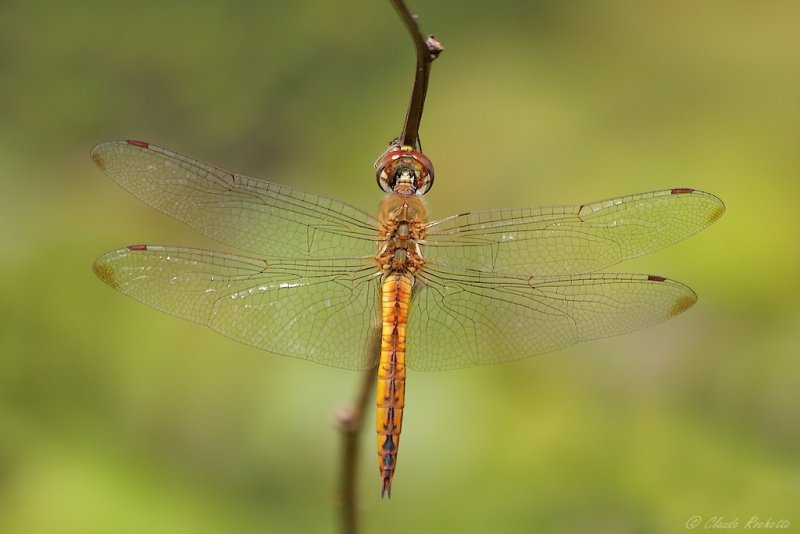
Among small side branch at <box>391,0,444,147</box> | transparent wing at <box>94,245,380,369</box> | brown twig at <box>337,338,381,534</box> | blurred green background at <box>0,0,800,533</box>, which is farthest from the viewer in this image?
blurred green background at <box>0,0,800,533</box>

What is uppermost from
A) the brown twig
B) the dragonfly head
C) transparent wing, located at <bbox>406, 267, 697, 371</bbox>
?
the dragonfly head

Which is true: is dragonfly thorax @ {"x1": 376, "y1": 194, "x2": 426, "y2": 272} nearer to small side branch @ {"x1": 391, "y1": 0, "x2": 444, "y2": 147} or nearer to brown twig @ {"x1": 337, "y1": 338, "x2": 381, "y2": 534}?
brown twig @ {"x1": 337, "y1": 338, "x2": 381, "y2": 534}

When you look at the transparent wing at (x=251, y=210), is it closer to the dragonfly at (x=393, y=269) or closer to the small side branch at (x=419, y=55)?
the dragonfly at (x=393, y=269)

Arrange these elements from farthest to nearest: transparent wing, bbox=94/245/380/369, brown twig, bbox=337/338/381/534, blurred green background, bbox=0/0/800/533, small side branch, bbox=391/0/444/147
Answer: blurred green background, bbox=0/0/800/533, transparent wing, bbox=94/245/380/369, brown twig, bbox=337/338/381/534, small side branch, bbox=391/0/444/147

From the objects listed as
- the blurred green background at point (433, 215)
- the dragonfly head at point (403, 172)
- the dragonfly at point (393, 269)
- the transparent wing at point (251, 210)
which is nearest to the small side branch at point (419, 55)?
the dragonfly head at point (403, 172)

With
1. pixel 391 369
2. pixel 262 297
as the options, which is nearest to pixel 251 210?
pixel 262 297

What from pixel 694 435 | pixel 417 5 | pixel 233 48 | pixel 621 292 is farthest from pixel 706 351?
pixel 233 48

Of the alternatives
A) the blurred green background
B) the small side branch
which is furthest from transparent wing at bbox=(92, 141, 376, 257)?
the blurred green background
